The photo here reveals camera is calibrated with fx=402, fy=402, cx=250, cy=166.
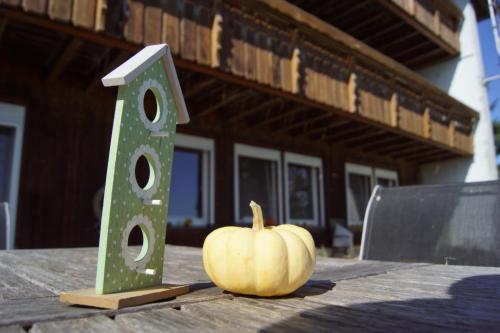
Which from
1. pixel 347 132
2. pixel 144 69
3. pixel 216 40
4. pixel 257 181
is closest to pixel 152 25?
pixel 216 40

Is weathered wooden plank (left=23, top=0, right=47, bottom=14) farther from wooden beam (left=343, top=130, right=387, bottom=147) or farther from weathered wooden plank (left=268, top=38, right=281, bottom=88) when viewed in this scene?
wooden beam (left=343, top=130, right=387, bottom=147)

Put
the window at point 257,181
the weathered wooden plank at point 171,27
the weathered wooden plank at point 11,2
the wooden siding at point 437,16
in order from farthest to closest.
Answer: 1. the wooden siding at point 437,16
2. the window at point 257,181
3. the weathered wooden plank at point 171,27
4. the weathered wooden plank at point 11,2

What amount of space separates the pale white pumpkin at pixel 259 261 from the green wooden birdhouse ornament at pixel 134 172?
18 centimetres

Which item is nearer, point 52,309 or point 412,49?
point 52,309

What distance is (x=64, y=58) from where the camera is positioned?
4.09 m

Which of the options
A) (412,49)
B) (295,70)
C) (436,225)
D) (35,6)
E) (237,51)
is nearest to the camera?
(436,225)

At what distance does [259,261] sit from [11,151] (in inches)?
166

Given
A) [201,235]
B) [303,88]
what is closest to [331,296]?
[303,88]

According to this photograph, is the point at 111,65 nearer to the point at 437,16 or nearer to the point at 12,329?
the point at 12,329

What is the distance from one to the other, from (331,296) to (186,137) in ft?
16.7

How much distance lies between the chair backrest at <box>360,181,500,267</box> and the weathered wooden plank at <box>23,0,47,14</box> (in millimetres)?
2795

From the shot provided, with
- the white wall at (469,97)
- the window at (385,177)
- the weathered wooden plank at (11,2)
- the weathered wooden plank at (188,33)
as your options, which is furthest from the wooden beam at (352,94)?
the white wall at (469,97)

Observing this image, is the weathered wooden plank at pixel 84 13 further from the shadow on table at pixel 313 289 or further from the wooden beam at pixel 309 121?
the wooden beam at pixel 309 121

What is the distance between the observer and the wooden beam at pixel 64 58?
3760 millimetres
